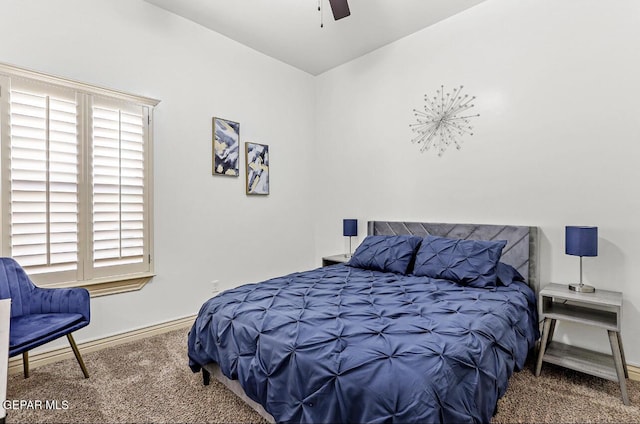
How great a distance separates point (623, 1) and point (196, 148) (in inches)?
147

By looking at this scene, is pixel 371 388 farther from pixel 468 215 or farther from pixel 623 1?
pixel 623 1

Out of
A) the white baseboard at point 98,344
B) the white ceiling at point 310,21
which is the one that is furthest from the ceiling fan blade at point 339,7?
the white baseboard at point 98,344

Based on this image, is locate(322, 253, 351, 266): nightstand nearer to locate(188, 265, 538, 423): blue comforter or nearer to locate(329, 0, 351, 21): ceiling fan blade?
locate(188, 265, 538, 423): blue comforter

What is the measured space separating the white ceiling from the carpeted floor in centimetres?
315

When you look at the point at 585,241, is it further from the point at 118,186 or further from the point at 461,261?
the point at 118,186

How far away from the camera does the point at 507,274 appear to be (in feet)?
8.54

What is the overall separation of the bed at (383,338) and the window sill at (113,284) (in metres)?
1.16

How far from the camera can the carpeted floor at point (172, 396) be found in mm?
1836

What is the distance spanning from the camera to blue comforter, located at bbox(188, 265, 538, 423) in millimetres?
Result: 1243

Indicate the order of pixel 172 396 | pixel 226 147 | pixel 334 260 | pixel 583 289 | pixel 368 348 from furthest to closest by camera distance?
pixel 334 260, pixel 226 147, pixel 583 289, pixel 172 396, pixel 368 348

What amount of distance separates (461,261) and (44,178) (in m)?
3.25

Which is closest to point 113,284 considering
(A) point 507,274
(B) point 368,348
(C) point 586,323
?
(B) point 368,348

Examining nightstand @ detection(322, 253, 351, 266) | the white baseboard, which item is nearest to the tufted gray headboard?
nightstand @ detection(322, 253, 351, 266)

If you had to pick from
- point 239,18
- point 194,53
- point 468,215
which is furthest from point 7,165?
point 468,215
